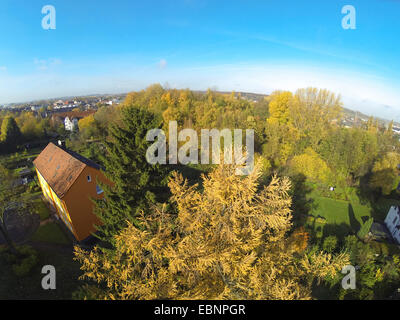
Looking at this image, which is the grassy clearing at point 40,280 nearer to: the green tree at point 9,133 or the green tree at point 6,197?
the green tree at point 6,197

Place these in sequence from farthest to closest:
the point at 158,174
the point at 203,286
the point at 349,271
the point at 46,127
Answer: the point at 46,127, the point at 349,271, the point at 158,174, the point at 203,286

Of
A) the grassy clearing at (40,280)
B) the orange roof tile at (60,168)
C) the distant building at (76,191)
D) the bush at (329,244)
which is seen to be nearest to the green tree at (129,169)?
the distant building at (76,191)

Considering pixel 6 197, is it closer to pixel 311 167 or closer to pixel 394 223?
pixel 311 167

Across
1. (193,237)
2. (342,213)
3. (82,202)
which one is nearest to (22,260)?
(82,202)

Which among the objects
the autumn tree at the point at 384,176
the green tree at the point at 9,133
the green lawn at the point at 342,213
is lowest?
the green lawn at the point at 342,213

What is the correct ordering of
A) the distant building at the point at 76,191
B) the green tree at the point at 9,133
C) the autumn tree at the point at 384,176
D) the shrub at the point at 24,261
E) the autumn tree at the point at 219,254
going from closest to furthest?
the autumn tree at the point at 219,254, the shrub at the point at 24,261, the distant building at the point at 76,191, the autumn tree at the point at 384,176, the green tree at the point at 9,133
